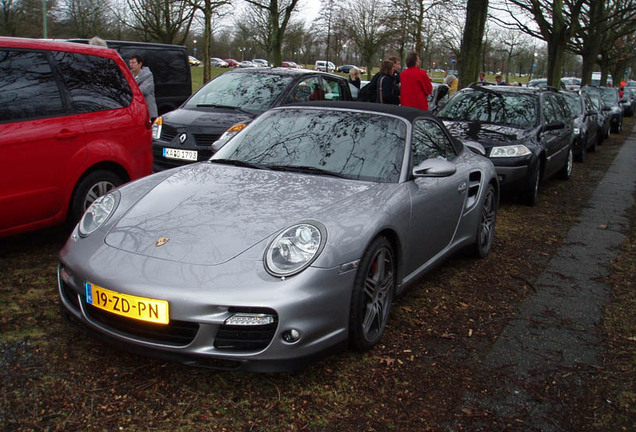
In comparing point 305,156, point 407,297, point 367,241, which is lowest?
point 407,297

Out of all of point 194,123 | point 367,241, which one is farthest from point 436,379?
point 194,123

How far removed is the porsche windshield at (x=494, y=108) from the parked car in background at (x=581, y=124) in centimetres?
447

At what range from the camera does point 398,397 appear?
3074 millimetres

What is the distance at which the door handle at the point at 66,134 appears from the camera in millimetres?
4859

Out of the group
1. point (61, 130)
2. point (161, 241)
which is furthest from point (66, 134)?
point (161, 241)

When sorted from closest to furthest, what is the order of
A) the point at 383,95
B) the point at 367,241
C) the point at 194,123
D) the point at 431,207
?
the point at 367,241 < the point at 431,207 < the point at 194,123 < the point at 383,95

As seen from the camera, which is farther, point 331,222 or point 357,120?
point 357,120

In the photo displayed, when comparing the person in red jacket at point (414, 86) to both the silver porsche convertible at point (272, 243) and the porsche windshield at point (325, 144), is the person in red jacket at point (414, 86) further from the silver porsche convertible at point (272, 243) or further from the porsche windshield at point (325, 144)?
the porsche windshield at point (325, 144)

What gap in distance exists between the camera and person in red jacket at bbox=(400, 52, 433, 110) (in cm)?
966

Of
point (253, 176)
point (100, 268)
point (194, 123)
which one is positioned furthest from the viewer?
point (194, 123)

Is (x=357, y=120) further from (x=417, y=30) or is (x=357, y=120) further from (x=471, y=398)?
(x=417, y=30)

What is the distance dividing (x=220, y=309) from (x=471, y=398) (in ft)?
4.49

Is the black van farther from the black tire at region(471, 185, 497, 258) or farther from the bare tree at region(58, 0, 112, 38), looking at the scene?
the bare tree at region(58, 0, 112, 38)

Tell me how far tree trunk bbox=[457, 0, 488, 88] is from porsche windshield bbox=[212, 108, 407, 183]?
9.17m
